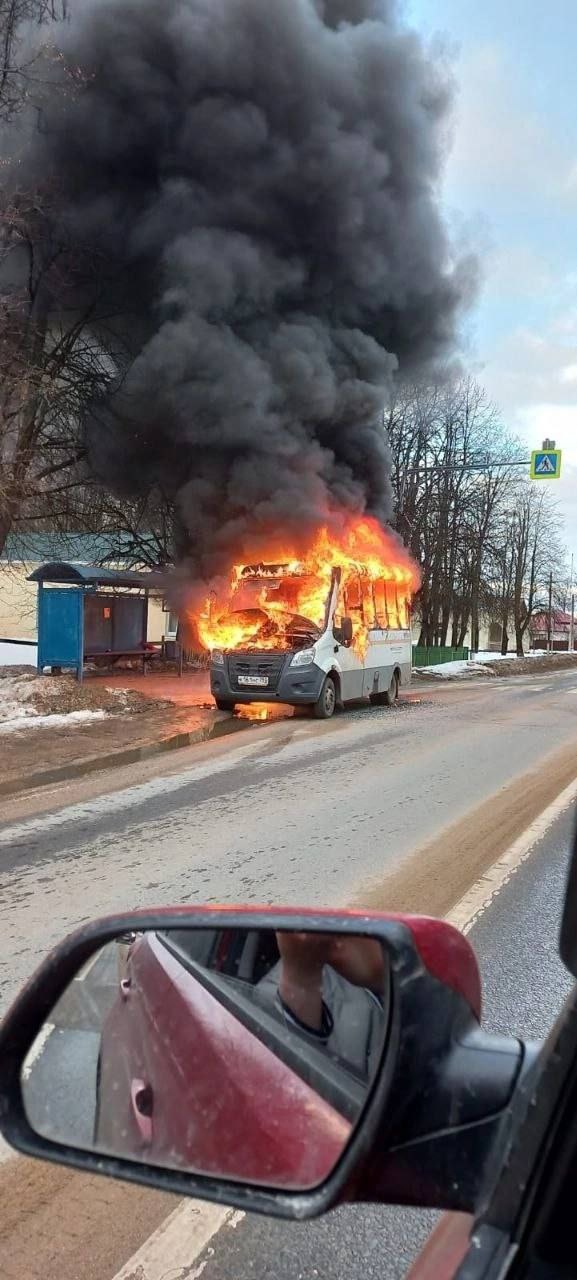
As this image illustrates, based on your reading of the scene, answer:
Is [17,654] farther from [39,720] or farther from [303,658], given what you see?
[303,658]

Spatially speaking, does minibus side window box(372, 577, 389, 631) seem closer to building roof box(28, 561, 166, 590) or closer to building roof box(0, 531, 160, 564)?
building roof box(28, 561, 166, 590)

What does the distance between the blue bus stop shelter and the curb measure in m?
4.25

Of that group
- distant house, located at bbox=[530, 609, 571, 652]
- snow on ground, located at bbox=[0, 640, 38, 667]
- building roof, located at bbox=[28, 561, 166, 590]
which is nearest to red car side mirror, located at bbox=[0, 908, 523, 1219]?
building roof, located at bbox=[28, 561, 166, 590]

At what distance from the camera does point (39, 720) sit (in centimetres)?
1094

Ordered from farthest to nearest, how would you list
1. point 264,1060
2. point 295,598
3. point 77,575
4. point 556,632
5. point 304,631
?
point 556,632, point 77,575, point 295,598, point 304,631, point 264,1060

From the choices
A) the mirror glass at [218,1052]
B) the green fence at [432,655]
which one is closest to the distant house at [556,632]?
the green fence at [432,655]

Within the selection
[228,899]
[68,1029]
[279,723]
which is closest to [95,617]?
[279,723]

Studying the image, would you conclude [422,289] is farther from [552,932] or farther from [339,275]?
[552,932]

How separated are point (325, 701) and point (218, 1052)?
10994 millimetres

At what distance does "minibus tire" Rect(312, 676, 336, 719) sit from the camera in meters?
12.1

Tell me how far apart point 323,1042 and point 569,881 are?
0.50m

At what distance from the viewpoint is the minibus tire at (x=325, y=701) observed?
476 inches

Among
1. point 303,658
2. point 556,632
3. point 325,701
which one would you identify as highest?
point 556,632

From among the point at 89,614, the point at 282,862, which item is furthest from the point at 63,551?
the point at 282,862
